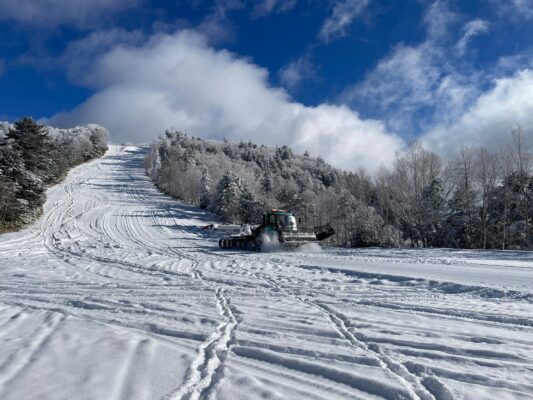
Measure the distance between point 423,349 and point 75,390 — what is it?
11.3 feet

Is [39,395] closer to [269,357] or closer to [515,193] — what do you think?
[269,357]

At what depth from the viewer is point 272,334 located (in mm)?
4473

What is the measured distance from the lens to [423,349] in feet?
12.6

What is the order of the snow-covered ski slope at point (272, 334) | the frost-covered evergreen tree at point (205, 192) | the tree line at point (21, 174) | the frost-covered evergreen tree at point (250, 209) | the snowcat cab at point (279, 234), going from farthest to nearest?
1. the frost-covered evergreen tree at point (205, 192)
2. the frost-covered evergreen tree at point (250, 209)
3. the tree line at point (21, 174)
4. the snowcat cab at point (279, 234)
5. the snow-covered ski slope at point (272, 334)

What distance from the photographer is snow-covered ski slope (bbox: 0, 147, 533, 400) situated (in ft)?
10.2

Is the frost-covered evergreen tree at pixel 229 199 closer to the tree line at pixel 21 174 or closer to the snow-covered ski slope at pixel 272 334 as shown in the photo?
the tree line at pixel 21 174

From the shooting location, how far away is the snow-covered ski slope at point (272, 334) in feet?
10.2

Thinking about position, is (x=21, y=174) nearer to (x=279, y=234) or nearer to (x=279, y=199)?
(x=279, y=234)

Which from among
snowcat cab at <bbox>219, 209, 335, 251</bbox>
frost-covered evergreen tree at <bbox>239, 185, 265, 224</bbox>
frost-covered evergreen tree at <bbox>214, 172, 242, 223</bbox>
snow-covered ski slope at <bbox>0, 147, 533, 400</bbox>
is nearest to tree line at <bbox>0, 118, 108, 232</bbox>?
frost-covered evergreen tree at <bbox>214, 172, 242, 223</bbox>

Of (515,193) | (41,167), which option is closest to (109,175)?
(41,167)

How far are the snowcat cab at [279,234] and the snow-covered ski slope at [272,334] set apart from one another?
23.8 feet

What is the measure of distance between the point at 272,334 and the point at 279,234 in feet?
44.0

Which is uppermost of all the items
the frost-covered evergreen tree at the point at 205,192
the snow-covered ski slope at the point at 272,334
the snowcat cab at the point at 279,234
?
the frost-covered evergreen tree at the point at 205,192

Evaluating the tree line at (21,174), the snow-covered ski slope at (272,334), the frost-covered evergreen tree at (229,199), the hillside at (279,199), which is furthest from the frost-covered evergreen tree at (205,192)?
the snow-covered ski slope at (272,334)
